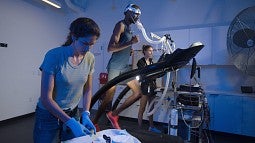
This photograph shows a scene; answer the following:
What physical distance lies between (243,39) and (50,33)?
3.91 metres

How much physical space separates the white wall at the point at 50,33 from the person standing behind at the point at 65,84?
2758 mm

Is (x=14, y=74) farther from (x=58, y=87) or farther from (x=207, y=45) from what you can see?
(x=207, y=45)

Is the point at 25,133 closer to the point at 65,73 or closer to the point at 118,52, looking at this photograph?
the point at 118,52

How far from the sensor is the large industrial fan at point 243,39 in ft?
7.93

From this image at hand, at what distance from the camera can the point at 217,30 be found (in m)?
3.37

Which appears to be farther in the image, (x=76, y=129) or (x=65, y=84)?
(x=65, y=84)

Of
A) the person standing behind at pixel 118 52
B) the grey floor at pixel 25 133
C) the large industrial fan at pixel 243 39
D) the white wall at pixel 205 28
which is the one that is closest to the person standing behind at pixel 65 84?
the person standing behind at pixel 118 52

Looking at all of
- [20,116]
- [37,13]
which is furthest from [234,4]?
[20,116]

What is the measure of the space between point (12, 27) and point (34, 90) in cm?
137

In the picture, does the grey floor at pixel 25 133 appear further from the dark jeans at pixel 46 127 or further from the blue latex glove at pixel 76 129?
the blue latex glove at pixel 76 129

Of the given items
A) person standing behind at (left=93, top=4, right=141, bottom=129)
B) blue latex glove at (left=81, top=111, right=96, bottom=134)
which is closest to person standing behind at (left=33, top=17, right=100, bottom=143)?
blue latex glove at (left=81, top=111, right=96, bottom=134)

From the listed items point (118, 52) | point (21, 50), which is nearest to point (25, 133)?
point (21, 50)

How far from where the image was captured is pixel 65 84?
1112 mm

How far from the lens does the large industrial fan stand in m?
2.42
